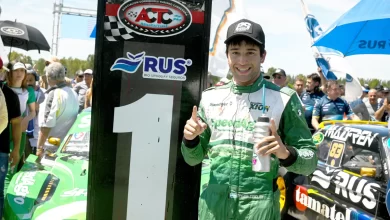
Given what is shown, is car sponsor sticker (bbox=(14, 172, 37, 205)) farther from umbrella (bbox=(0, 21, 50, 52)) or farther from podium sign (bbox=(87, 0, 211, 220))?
umbrella (bbox=(0, 21, 50, 52))

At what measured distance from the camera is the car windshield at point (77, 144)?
200 inches

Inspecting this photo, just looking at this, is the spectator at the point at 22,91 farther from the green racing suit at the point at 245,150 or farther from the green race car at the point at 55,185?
the green racing suit at the point at 245,150

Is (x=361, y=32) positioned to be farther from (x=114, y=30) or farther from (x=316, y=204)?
(x=114, y=30)

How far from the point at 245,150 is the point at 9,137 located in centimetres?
318

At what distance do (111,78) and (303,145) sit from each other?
116 centimetres

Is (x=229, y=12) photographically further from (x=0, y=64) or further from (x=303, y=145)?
(x=303, y=145)

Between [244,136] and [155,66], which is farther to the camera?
[155,66]

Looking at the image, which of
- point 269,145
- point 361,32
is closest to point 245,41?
point 269,145

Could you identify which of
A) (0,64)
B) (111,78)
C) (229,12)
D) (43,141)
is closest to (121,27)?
(111,78)

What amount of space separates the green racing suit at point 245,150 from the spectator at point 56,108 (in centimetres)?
389

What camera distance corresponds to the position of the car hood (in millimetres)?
3928

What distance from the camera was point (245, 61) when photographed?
7.73 feet

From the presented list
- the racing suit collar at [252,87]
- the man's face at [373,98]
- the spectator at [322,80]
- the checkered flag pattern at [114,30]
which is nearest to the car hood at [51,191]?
the checkered flag pattern at [114,30]

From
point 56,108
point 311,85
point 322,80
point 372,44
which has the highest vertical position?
point 372,44
